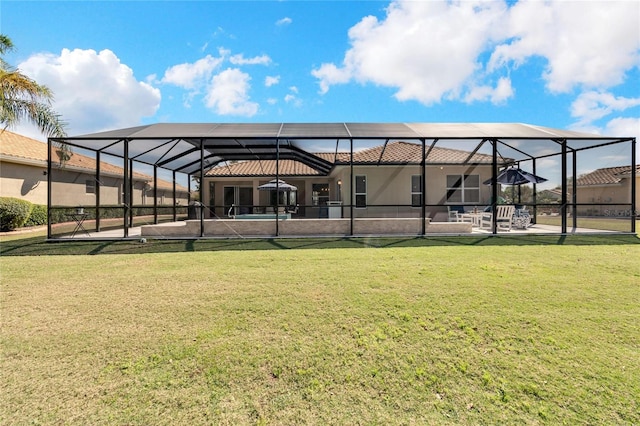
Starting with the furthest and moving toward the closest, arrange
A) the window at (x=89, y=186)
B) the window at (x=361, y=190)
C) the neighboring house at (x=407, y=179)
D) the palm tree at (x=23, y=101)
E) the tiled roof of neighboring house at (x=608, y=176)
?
the tiled roof of neighboring house at (x=608, y=176), the window at (x=89, y=186), the window at (x=361, y=190), the neighboring house at (x=407, y=179), the palm tree at (x=23, y=101)

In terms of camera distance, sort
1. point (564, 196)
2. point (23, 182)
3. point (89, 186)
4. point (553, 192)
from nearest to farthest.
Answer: point (564, 196) → point (553, 192) → point (23, 182) → point (89, 186)

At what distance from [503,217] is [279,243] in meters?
9.16

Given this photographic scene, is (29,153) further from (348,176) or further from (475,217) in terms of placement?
(475,217)

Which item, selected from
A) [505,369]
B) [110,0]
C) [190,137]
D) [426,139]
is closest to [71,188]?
[110,0]

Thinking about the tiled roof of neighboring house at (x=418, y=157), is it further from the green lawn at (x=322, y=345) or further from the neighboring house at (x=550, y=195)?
the green lawn at (x=322, y=345)

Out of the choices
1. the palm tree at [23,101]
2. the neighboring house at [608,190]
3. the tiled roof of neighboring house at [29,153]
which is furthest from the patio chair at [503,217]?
the tiled roof of neighboring house at [29,153]

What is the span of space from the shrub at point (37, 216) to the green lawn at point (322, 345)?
1125cm

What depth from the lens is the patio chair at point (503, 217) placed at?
1152cm

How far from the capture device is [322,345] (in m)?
2.92

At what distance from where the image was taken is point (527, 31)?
12250 mm

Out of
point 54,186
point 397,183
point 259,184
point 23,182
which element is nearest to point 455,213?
point 397,183

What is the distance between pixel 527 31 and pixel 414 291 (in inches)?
542

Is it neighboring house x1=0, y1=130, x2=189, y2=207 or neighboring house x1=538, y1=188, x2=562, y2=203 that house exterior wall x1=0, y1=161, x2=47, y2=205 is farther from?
neighboring house x1=538, y1=188, x2=562, y2=203

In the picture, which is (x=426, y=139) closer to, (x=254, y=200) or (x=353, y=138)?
(x=353, y=138)
